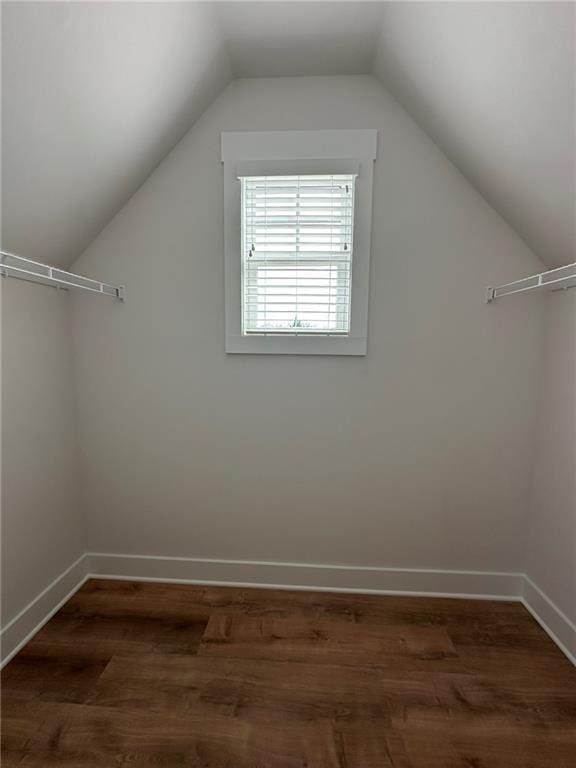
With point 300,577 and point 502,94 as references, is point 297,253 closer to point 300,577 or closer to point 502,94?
point 502,94

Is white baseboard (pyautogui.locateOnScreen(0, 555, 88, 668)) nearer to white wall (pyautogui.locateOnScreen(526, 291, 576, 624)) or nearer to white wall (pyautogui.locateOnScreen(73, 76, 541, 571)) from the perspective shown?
white wall (pyautogui.locateOnScreen(73, 76, 541, 571))

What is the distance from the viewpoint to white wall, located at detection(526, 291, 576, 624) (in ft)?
Answer: 5.70

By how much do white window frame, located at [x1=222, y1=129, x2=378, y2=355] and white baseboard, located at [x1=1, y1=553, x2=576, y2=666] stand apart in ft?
3.89

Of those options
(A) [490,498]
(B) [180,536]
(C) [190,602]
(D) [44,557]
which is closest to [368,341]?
(A) [490,498]

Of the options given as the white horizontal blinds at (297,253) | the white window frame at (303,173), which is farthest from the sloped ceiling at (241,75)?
the white horizontal blinds at (297,253)

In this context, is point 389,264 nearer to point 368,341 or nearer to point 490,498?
point 368,341

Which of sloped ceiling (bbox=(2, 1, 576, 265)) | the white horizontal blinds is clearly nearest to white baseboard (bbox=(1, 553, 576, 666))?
the white horizontal blinds

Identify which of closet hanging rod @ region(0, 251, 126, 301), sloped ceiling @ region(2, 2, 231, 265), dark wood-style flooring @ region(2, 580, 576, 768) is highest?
sloped ceiling @ region(2, 2, 231, 265)

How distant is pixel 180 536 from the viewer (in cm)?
215

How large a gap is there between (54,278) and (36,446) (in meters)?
0.79

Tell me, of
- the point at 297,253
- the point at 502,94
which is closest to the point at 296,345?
the point at 297,253

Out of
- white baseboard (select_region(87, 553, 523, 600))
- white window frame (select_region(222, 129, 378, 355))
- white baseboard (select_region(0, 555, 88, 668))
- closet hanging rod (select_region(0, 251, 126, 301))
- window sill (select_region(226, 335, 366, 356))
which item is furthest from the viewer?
white baseboard (select_region(87, 553, 523, 600))

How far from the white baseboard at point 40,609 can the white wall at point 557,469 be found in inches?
94.1

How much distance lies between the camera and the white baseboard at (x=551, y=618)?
169 cm
